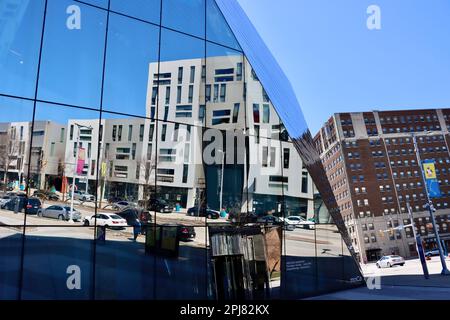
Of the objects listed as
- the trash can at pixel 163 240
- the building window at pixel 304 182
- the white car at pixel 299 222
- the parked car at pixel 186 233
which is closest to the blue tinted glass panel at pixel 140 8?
the trash can at pixel 163 240

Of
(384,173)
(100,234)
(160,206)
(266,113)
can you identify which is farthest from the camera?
(384,173)

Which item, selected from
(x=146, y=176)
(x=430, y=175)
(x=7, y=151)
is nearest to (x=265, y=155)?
(x=146, y=176)

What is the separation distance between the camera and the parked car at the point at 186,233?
10570 millimetres

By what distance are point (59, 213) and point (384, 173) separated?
3970 inches

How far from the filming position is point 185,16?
40.0 ft

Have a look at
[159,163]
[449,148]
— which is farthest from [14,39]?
[449,148]

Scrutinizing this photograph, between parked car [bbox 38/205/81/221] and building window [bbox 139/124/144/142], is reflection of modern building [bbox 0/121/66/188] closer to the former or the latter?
parked car [bbox 38/205/81/221]

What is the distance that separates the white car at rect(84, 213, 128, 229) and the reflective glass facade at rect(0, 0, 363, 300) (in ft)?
0.13

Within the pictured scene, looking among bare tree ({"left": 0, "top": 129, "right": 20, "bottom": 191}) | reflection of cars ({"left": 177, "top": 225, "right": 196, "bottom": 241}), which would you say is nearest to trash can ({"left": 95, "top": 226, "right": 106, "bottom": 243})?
reflection of cars ({"left": 177, "top": 225, "right": 196, "bottom": 241})

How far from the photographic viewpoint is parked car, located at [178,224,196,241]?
34.7ft

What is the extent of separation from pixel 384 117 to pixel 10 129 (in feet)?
369

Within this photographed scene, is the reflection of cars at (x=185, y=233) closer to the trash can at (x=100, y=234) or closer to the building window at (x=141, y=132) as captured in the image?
the trash can at (x=100, y=234)

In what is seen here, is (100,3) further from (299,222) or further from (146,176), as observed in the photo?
(299,222)

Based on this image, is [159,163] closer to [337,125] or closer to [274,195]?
[274,195]
